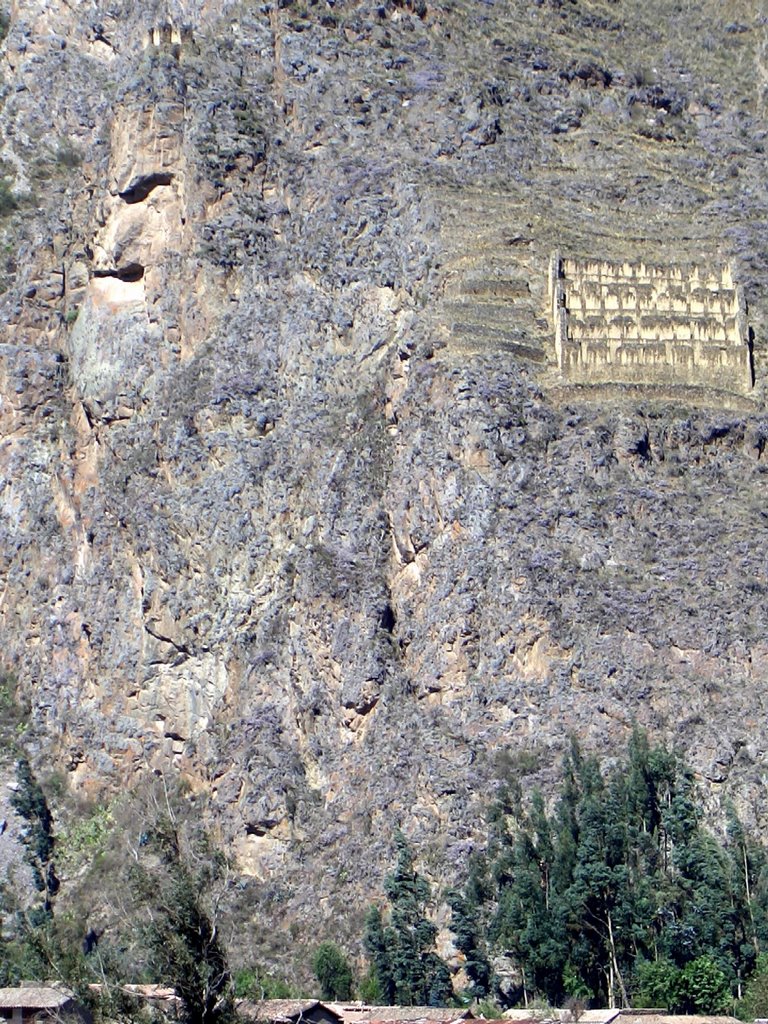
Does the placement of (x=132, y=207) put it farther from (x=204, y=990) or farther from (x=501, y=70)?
(x=204, y=990)

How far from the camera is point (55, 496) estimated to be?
93.1 m

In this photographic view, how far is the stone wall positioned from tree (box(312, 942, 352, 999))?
18838mm

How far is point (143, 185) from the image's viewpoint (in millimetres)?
91562

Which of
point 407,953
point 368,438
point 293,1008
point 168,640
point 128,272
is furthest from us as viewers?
point 128,272

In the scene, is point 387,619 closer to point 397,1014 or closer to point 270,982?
point 270,982

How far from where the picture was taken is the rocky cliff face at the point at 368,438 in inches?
3009

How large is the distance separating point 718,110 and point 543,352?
19.8 meters

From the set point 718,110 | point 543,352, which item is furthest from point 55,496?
point 718,110

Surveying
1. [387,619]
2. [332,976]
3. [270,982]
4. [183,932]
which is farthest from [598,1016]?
[183,932]

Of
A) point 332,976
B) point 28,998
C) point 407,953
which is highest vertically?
point 28,998

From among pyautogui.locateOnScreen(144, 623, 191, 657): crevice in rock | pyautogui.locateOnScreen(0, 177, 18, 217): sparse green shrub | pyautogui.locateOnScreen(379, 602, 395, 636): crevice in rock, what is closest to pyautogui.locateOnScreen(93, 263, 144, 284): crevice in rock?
pyautogui.locateOnScreen(144, 623, 191, 657): crevice in rock

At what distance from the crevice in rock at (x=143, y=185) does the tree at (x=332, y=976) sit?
28.8 metres

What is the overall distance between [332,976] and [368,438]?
16.7m

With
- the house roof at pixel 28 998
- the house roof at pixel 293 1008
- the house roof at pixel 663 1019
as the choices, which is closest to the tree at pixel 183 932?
the house roof at pixel 293 1008
